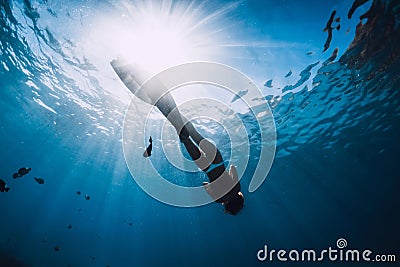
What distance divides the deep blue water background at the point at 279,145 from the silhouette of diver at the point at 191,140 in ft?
30.9

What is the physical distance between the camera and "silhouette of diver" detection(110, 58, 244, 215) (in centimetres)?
324

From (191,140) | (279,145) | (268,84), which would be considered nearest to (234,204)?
(191,140)

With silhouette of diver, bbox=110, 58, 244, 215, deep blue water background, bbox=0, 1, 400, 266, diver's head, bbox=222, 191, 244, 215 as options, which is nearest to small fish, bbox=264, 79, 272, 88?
deep blue water background, bbox=0, 1, 400, 266

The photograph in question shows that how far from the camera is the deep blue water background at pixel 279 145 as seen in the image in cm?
1333

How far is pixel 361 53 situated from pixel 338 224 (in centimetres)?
5182

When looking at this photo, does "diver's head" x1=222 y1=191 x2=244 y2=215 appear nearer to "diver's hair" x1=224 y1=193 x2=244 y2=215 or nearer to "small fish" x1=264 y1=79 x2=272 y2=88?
"diver's hair" x1=224 y1=193 x2=244 y2=215

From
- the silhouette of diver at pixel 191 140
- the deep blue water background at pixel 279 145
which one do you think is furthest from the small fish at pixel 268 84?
the silhouette of diver at pixel 191 140

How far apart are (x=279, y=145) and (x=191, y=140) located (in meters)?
19.5

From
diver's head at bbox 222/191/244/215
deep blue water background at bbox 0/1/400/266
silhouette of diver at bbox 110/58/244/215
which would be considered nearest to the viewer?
silhouette of diver at bbox 110/58/244/215

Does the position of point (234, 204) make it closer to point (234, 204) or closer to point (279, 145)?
point (234, 204)

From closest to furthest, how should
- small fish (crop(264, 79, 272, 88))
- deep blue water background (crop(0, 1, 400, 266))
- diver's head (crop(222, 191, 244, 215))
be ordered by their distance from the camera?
diver's head (crop(222, 191, 244, 215)) → small fish (crop(264, 79, 272, 88)) → deep blue water background (crop(0, 1, 400, 266))

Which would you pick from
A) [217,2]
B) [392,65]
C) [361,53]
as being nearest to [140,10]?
[217,2]

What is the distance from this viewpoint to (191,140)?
411cm

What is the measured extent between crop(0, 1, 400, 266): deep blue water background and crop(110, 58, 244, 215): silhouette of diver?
9.42 meters
